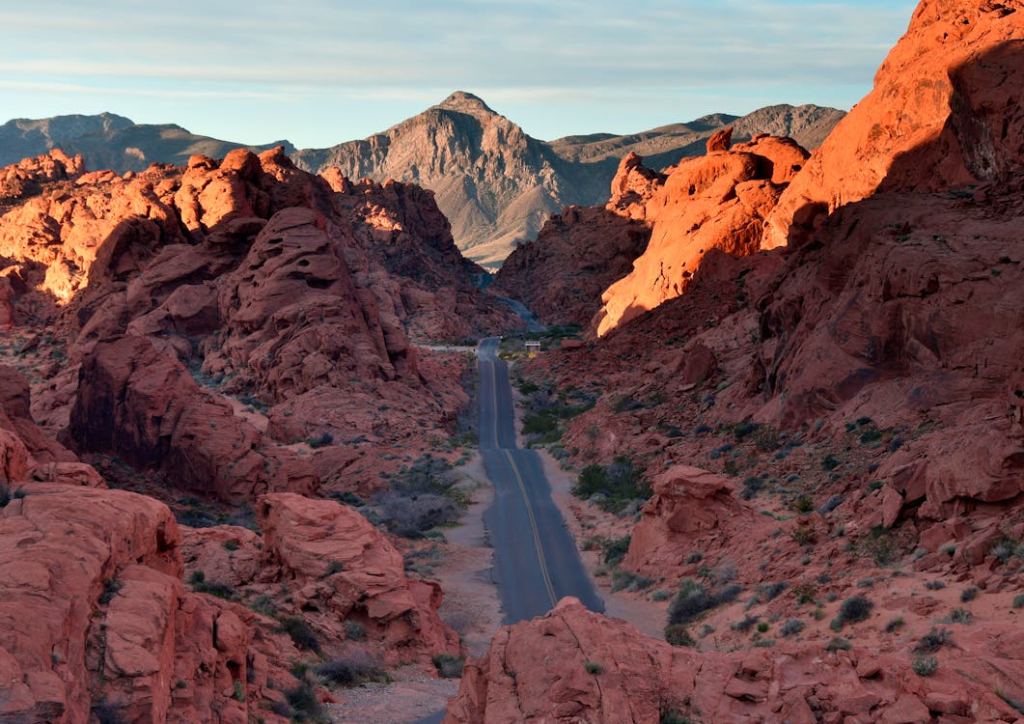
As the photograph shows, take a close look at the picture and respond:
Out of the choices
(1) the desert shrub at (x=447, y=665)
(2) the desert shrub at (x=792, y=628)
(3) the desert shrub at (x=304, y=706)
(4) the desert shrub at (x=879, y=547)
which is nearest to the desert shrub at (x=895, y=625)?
(2) the desert shrub at (x=792, y=628)

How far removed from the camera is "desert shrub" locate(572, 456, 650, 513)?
42125 millimetres

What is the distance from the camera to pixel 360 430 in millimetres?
53250

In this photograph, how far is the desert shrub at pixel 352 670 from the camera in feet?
68.1

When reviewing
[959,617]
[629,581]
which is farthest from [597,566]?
[959,617]

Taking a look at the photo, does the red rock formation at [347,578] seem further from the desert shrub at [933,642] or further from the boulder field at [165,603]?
the desert shrub at [933,642]

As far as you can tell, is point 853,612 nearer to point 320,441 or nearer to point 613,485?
point 613,485

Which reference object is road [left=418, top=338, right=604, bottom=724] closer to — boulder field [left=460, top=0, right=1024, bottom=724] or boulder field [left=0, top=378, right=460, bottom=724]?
boulder field [left=460, top=0, right=1024, bottom=724]

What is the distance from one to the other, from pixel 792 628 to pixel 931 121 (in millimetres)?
37642

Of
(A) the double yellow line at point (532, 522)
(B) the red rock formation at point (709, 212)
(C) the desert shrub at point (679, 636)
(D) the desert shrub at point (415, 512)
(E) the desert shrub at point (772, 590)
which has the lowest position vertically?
(A) the double yellow line at point (532, 522)

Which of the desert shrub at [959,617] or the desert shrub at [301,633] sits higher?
the desert shrub at [959,617]

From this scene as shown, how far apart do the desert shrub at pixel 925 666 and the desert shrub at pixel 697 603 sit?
1303cm

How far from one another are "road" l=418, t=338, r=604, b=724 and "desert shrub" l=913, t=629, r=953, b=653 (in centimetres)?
916

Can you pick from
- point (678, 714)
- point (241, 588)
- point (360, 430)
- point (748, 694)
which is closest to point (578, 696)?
point (678, 714)

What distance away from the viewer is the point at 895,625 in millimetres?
18969
